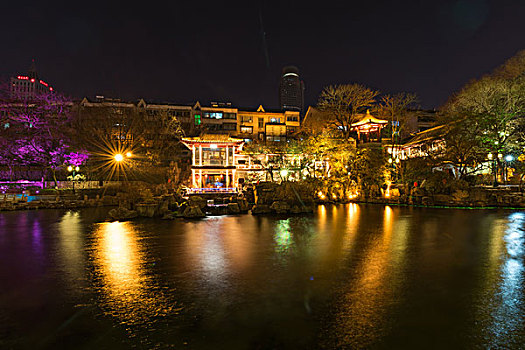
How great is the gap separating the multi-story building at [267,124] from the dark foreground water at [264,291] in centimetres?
3901

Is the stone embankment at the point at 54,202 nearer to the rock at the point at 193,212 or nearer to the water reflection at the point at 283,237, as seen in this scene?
the rock at the point at 193,212

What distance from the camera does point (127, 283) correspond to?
602cm

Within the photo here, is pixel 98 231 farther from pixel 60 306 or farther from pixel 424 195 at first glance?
pixel 424 195

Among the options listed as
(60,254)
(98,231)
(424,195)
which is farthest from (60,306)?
(424,195)

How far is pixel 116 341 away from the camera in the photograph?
12.6 ft

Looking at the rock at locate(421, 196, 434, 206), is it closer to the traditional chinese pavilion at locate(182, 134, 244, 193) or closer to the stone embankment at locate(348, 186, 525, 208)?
the stone embankment at locate(348, 186, 525, 208)

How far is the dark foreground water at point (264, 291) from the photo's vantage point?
393 centimetres

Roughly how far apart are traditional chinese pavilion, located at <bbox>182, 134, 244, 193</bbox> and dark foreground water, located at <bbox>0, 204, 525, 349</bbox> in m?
17.6

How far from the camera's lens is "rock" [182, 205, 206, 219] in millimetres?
16562

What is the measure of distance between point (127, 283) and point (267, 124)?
1771 inches

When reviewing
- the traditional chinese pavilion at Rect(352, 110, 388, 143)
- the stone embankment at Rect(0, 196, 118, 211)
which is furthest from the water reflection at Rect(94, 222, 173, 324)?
the traditional chinese pavilion at Rect(352, 110, 388, 143)

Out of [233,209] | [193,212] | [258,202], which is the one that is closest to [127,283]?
[193,212]

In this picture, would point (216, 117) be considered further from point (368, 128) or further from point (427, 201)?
point (427, 201)

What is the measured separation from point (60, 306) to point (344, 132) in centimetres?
3133
